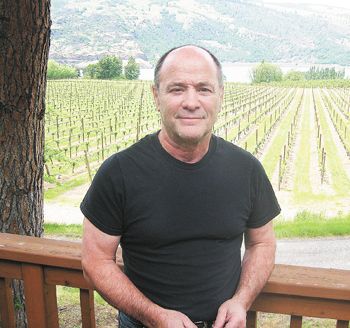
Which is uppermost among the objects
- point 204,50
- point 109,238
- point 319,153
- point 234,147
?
point 204,50

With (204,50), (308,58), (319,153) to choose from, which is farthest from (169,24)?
(204,50)

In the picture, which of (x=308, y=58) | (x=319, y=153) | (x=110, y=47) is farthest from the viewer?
(x=308, y=58)

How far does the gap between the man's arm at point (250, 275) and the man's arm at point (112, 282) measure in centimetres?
12

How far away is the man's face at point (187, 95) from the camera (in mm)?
1344

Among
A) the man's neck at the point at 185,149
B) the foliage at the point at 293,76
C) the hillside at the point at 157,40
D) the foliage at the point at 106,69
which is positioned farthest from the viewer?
A: the hillside at the point at 157,40

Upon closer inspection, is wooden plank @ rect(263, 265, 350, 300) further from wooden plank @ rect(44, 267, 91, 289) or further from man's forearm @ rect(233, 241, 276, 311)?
wooden plank @ rect(44, 267, 91, 289)

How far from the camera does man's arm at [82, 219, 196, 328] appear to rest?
1313mm

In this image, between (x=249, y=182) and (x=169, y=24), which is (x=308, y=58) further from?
(x=249, y=182)

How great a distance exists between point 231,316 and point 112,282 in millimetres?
357

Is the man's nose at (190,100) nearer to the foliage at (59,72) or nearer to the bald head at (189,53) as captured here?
the bald head at (189,53)

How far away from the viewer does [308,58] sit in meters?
182

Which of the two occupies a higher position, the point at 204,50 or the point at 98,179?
the point at 204,50

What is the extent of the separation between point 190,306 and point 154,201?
1.10 ft

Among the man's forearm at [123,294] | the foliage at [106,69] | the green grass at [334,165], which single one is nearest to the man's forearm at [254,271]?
the man's forearm at [123,294]
